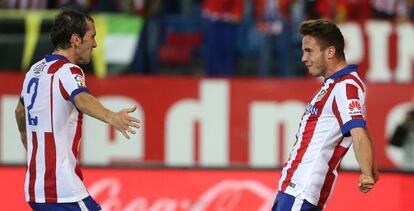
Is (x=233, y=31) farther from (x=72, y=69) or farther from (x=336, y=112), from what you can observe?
(x=336, y=112)

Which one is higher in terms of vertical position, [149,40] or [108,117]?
[108,117]

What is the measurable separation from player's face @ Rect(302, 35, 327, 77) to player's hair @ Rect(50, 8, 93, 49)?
4.24 feet

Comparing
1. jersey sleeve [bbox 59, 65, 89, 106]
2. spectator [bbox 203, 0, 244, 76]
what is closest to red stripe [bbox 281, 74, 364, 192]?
jersey sleeve [bbox 59, 65, 89, 106]

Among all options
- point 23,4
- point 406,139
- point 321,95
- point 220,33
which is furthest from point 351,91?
point 23,4

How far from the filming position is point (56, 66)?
7.00m

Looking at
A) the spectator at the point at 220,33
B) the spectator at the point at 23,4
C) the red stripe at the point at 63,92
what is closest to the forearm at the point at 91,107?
the red stripe at the point at 63,92

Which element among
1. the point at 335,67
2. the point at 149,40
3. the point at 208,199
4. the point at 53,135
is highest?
the point at 335,67

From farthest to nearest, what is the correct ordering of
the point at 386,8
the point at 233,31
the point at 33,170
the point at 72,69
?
the point at 386,8 → the point at 233,31 → the point at 33,170 → the point at 72,69

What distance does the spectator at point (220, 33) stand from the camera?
15.2 meters

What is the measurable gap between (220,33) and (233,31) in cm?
19

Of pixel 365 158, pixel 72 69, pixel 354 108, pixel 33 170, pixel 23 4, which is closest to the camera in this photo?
pixel 365 158

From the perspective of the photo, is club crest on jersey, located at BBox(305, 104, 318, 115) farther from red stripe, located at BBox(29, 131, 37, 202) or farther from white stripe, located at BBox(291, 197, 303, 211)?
red stripe, located at BBox(29, 131, 37, 202)

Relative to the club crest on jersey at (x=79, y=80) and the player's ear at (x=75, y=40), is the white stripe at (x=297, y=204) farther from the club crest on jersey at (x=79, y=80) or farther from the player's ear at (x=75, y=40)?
the player's ear at (x=75, y=40)

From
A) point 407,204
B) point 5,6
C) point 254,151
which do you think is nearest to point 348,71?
point 407,204
